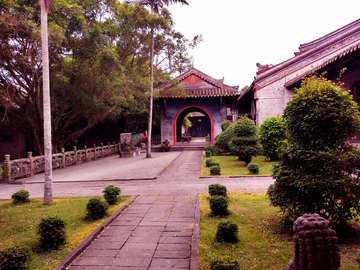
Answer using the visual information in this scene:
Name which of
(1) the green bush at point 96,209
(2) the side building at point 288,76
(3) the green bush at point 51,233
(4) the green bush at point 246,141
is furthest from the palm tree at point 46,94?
(2) the side building at point 288,76

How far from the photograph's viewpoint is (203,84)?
22.3 meters

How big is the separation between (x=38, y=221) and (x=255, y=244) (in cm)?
429

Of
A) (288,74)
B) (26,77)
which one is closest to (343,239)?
(26,77)

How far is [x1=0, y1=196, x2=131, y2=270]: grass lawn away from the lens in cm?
365

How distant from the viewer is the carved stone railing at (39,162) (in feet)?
34.3


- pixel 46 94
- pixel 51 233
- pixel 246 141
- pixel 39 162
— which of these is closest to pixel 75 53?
pixel 39 162

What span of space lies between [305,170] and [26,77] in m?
12.5

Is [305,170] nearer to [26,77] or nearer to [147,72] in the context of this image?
[26,77]

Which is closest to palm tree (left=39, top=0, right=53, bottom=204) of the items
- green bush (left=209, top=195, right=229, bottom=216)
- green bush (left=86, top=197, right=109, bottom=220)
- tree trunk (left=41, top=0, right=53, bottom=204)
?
tree trunk (left=41, top=0, right=53, bottom=204)

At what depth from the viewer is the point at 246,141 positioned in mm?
11500

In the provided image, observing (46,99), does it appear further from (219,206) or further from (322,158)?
(322,158)

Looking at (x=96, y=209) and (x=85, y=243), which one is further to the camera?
(x=96, y=209)

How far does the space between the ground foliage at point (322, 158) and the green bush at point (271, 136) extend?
8.09 metres

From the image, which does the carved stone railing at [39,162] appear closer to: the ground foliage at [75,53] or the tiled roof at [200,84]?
the ground foliage at [75,53]
